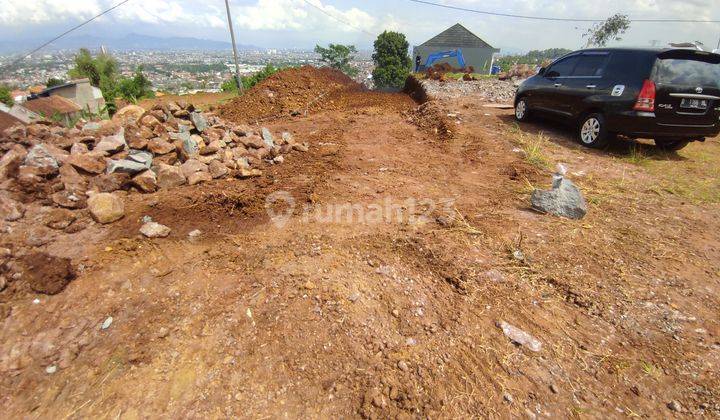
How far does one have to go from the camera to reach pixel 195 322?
2.46m

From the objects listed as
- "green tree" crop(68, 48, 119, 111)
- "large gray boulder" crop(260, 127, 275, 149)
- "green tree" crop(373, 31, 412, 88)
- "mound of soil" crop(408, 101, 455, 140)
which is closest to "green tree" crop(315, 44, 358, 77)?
"green tree" crop(373, 31, 412, 88)

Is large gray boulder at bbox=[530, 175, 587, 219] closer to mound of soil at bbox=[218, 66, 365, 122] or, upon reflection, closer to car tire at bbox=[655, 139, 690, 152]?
car tire at bbox=[655, 139, 690, 152]

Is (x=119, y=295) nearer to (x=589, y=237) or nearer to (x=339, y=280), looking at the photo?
(x=339, y=280)

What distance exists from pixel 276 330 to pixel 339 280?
680 millimetres

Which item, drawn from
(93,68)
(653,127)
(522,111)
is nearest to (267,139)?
(522,111)

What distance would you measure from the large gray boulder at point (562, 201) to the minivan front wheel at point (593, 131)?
2.98 m

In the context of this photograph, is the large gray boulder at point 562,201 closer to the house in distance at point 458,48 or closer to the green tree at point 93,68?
the green tree at point 93,68

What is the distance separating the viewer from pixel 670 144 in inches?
247

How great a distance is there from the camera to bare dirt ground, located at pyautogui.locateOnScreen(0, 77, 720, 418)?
197 centimetres

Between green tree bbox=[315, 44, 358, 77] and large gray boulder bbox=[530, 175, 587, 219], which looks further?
green tree bbox=[315, 44, 358, 77]

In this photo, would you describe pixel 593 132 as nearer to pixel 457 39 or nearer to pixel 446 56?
pixel 446 56

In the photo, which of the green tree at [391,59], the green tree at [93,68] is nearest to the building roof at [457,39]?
the green tree at [391,59]

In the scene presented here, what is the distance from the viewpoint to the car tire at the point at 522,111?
7.91m

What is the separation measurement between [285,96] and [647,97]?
998 centimetres
